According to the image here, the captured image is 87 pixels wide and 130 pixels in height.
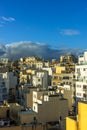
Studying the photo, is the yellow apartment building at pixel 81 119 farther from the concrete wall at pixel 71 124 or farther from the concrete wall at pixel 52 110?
the concrete wall at pixel 52 110

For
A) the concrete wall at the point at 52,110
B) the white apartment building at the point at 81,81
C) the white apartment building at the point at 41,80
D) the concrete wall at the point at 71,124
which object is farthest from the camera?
the white apartment building at the point at 41,80

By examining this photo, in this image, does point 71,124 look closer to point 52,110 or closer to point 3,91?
point 52,110

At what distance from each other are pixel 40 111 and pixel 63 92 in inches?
526

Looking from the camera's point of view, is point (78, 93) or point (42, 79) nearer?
point (78, 93)

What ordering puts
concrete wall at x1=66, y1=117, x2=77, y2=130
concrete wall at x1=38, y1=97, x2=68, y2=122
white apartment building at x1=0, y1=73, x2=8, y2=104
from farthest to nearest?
white apartment building at x1=0, y1=73, x2=8, y2=104
concrete wall at x1=38, y1=97, x2=68, y2=122
concrete wall at x1=66, y1=117, x2=77, y2=130

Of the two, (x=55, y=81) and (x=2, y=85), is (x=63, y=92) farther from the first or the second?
(x=55, y=81)

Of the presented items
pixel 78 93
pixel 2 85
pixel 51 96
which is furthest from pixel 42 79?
pixel 51 96

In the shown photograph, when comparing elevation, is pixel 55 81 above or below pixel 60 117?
above

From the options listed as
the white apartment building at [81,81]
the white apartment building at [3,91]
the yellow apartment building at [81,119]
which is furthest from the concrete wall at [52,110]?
the white apartment building at [3,91]

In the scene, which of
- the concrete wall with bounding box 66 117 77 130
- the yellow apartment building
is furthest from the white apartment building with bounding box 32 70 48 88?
the yellow apartment building

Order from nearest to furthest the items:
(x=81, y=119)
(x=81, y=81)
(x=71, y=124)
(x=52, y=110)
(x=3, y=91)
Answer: (x=81, y=119) < (x=71, y=124) < (x=52, y=110) < (x=81, y=81) < (x=3, y=91)

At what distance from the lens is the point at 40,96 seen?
4259 centimetres

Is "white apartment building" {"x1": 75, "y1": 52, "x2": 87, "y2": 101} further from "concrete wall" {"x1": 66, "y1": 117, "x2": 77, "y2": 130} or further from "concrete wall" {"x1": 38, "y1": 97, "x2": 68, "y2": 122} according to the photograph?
"concrete wall" {"x1": 66, "y1": 117, "x2": 77, "y2": 130}

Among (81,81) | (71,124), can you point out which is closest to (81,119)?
(71,124)
